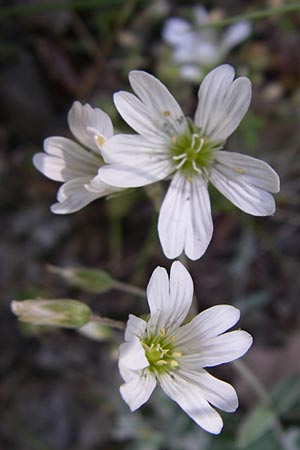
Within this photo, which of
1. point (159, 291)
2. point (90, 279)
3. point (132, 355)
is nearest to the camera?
point (132, 355)

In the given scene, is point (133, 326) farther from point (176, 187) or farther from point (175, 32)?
point (175, 32)

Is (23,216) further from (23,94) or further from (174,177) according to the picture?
(174,177)

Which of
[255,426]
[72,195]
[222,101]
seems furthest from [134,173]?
[255,426]

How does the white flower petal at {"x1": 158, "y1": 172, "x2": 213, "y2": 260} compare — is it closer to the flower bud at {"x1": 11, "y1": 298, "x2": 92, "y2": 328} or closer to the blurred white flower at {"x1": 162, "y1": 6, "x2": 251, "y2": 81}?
the flower bud at {"x1": 11, "y1": 298, "x2": 92, "y2": 328}

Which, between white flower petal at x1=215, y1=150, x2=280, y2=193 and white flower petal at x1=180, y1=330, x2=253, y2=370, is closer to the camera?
white flower petal at x1=180, y1=330, x2=253, y2=370

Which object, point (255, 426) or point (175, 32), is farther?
point (175, 32)

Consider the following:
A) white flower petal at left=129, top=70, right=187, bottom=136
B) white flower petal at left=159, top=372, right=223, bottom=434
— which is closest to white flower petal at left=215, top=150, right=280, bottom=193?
white flower petal at left=129, top=70, right=187, bottom=136
